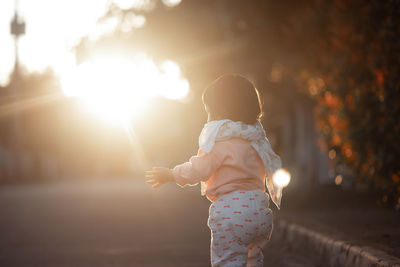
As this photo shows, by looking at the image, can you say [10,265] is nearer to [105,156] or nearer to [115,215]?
[115,215]

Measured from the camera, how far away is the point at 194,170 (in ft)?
13.7

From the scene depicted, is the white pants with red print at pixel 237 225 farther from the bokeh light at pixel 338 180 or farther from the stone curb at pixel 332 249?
the bokeh light at pixel 338 180

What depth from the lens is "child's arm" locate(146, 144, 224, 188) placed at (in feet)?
13.7

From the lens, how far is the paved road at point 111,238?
21.5ft

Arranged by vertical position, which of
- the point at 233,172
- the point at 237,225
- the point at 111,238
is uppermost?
the point at 233,172

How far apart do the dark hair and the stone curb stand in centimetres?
140

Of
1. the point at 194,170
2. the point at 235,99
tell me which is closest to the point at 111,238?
the point at 194,170

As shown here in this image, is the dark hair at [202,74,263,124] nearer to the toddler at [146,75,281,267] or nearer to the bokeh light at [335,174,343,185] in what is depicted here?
the toddler at [146,75,281,267]

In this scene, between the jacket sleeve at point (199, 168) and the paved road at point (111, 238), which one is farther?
the paved road at point (111, 238)

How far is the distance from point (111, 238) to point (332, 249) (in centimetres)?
350

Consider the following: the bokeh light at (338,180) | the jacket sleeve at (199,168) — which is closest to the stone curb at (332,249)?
the jacket sleeve at (199,168)

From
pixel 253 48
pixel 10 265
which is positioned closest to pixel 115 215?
pixel 253 48

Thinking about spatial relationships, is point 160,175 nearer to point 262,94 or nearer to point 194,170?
point 194,170

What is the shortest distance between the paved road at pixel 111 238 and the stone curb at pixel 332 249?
147mm
